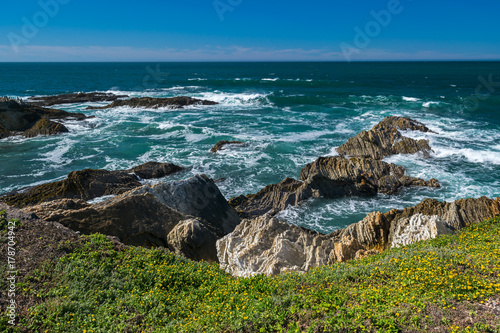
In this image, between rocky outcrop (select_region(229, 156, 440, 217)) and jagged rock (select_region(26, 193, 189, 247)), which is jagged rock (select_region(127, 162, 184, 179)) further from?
jagged rock (select_region(26, 193, 189, 247))

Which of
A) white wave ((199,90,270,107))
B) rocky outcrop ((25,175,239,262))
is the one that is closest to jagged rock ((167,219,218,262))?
rocky outcrop ((25,175,239,262))

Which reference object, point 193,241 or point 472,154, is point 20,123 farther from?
point 472,154

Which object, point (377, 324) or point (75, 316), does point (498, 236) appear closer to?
point (377, 324)

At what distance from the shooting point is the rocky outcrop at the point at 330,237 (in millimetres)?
12000

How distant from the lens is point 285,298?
827 cm

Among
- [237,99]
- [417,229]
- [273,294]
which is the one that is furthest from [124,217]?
[237,99]

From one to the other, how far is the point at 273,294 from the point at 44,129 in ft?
133

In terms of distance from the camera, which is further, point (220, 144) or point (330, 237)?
point (220, 144)

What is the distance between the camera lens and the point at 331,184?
23172 mm

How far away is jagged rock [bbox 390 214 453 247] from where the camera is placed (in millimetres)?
12820

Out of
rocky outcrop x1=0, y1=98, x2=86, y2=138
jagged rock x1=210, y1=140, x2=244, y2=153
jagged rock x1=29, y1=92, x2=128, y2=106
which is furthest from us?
jagged rock x1=29, y1=92, x2=128, y2=106

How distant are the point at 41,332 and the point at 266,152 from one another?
87.4ft

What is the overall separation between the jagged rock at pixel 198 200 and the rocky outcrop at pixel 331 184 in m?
2.59

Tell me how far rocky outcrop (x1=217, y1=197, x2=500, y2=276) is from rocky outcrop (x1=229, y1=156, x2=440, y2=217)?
6470mm
